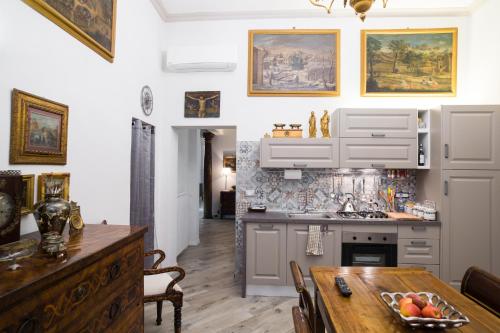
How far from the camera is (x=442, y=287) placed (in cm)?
153

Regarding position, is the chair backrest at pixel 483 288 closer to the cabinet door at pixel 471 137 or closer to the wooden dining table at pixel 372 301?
the wooden dining table at pixel 372 301

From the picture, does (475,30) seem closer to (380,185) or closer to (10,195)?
(380,185)

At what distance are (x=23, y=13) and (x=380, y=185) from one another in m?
3.83

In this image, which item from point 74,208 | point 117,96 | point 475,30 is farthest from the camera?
point 475,30

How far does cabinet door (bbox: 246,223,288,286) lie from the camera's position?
304cm

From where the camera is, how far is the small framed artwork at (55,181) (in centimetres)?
163

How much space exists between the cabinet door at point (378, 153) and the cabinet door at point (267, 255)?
1148mm

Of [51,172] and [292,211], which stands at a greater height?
[51,172]

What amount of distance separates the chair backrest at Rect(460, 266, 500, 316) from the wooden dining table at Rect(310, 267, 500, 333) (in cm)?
13

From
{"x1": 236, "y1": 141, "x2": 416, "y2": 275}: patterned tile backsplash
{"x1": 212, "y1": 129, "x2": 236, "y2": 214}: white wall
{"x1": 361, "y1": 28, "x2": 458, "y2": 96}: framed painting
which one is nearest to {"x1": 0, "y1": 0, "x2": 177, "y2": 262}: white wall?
{"x1": 236, "y1": 141, "x2": 416, "y2": 275}: patterned tile backsplash

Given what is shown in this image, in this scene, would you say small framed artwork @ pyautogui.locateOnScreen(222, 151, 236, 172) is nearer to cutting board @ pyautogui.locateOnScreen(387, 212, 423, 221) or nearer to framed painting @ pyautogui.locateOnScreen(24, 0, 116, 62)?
cutting board @ pyautogui.locateOnScreen(387, 212, 423, 221)

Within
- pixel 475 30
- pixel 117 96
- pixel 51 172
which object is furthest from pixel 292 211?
pixel 475 30

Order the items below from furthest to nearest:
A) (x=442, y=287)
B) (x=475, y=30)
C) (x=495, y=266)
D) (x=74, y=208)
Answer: (x=475, y=30) → (x=495, y=266) → (x=74, y=208) → (x=442, y=287)

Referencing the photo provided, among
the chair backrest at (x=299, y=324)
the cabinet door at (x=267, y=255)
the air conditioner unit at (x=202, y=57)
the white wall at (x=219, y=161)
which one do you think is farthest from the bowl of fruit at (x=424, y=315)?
the white wall at (x=219, y=161)
